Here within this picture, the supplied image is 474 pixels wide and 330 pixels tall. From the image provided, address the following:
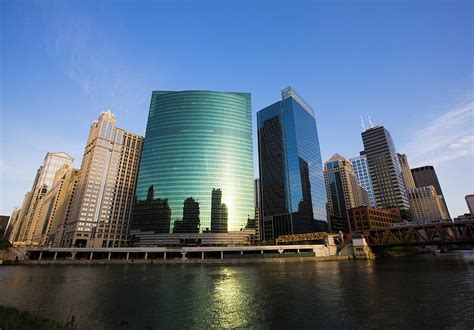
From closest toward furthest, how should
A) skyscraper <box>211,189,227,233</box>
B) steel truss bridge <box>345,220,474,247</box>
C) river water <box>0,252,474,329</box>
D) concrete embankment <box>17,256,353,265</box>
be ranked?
1. river water <box>0,252,474,329</box>
2. steel truss bridge <box>345,220,474,247</box>
3. concrete embankment <box>17,256,353,265</box>
4. skyscraper <box>211,189,227,233</box>

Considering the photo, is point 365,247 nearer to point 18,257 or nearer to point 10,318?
point 10,318

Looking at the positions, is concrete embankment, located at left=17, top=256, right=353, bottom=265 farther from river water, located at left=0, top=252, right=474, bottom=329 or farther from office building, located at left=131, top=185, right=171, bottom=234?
river water, located at left=0, top=252, right=474, bottom=329

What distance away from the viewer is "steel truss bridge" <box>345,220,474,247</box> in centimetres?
9931

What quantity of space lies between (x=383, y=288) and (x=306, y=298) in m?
16.3

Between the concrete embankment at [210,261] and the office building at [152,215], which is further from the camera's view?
the office building at [152,215]

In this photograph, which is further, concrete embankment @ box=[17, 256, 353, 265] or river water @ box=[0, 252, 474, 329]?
concrete embankment @ box=[17, 256, 353, 265]

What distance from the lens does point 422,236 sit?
108 meters

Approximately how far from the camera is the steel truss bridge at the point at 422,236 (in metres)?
99.3

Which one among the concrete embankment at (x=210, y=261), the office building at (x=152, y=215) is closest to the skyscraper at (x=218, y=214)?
the office building at (x=152, y=215)

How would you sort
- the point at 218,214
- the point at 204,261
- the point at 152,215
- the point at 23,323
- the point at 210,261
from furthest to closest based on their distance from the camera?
the point at 152,215
the point at 218,214
the point at 204,261
the point at 210,261
the point at 23,323

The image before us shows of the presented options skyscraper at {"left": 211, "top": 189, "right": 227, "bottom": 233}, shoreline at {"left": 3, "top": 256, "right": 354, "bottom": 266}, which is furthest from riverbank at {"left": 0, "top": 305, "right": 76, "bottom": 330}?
skyscraper at {"left": 211, "top": 189, "right": 227, "bottom": 233}

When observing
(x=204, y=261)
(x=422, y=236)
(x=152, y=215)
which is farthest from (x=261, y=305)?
(x=152, y=215)

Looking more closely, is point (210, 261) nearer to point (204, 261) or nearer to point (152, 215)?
point (204, 261)

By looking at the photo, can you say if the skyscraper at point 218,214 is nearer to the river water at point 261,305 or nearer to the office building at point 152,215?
the office building at point 152,215
